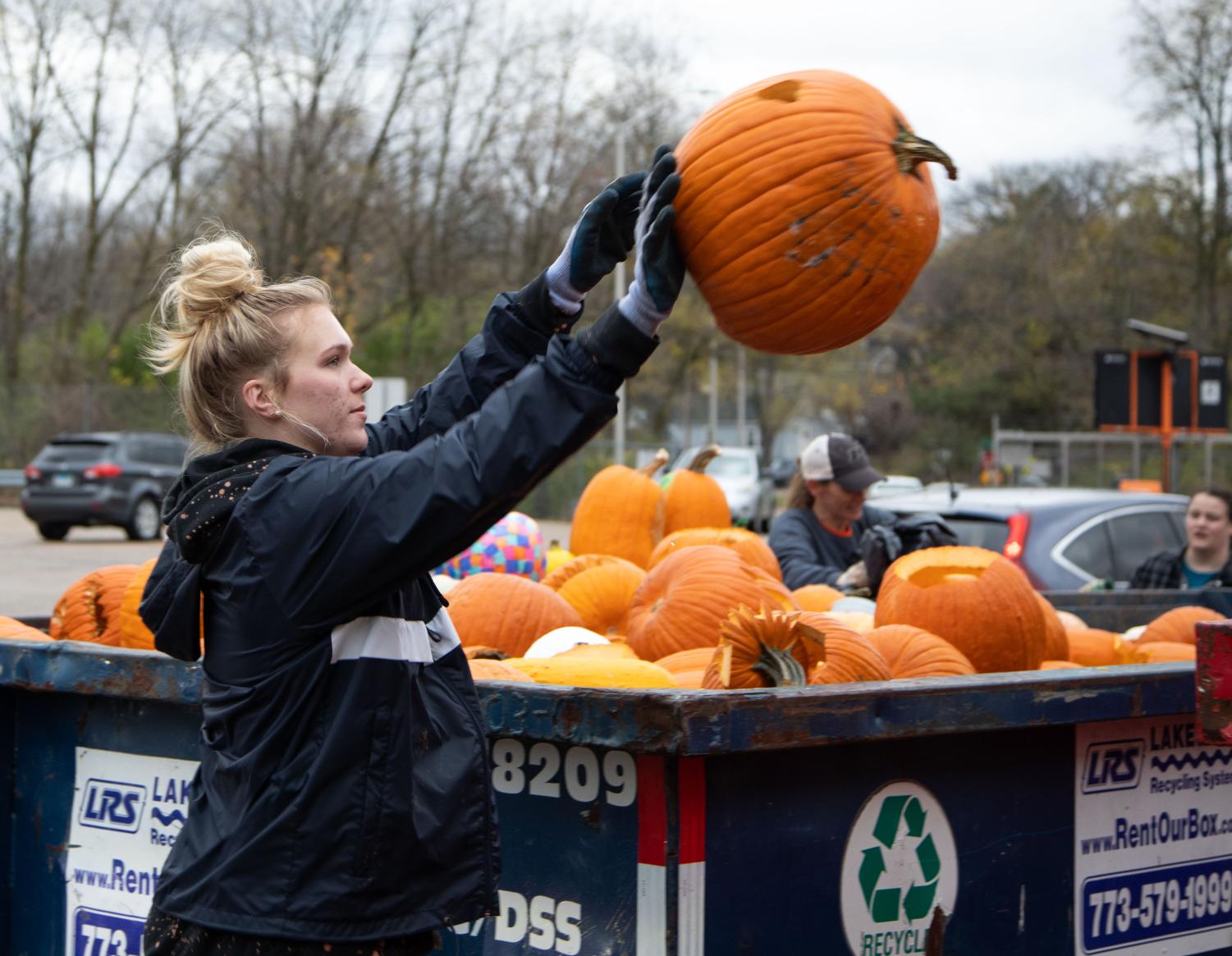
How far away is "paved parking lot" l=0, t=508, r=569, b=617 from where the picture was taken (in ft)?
47.2

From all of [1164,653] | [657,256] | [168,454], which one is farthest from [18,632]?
[168,454]

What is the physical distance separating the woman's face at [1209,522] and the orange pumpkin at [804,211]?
18.1 ft

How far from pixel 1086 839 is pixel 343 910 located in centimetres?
172

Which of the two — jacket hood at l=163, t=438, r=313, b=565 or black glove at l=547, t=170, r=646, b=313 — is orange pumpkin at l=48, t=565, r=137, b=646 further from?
black glove at l=547, t=170, r=646, b=313

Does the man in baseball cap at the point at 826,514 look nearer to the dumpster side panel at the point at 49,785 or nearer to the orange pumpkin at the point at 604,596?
the orange pumpkin at the point at 604,596

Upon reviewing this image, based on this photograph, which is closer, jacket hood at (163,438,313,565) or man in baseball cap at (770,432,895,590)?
jacket hood at (163,438,313,565)

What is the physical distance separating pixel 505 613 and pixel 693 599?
1.82ft

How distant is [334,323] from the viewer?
239 cm

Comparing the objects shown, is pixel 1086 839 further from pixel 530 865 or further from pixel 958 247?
pixel 958 247

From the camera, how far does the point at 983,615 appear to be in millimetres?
4172

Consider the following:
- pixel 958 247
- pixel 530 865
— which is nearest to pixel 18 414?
pixel 958 247

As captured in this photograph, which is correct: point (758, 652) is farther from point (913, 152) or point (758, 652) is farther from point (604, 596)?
point (604, 596)

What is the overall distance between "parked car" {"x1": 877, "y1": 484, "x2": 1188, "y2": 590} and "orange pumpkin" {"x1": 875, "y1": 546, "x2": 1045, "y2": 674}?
5.02 m

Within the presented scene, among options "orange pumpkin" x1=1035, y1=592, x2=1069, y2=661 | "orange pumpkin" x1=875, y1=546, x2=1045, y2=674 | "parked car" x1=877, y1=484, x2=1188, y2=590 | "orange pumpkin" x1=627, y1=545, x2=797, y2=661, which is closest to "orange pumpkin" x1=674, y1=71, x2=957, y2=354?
"orange pumpkin" x1=627, y1=545, x2=797, y2=661
